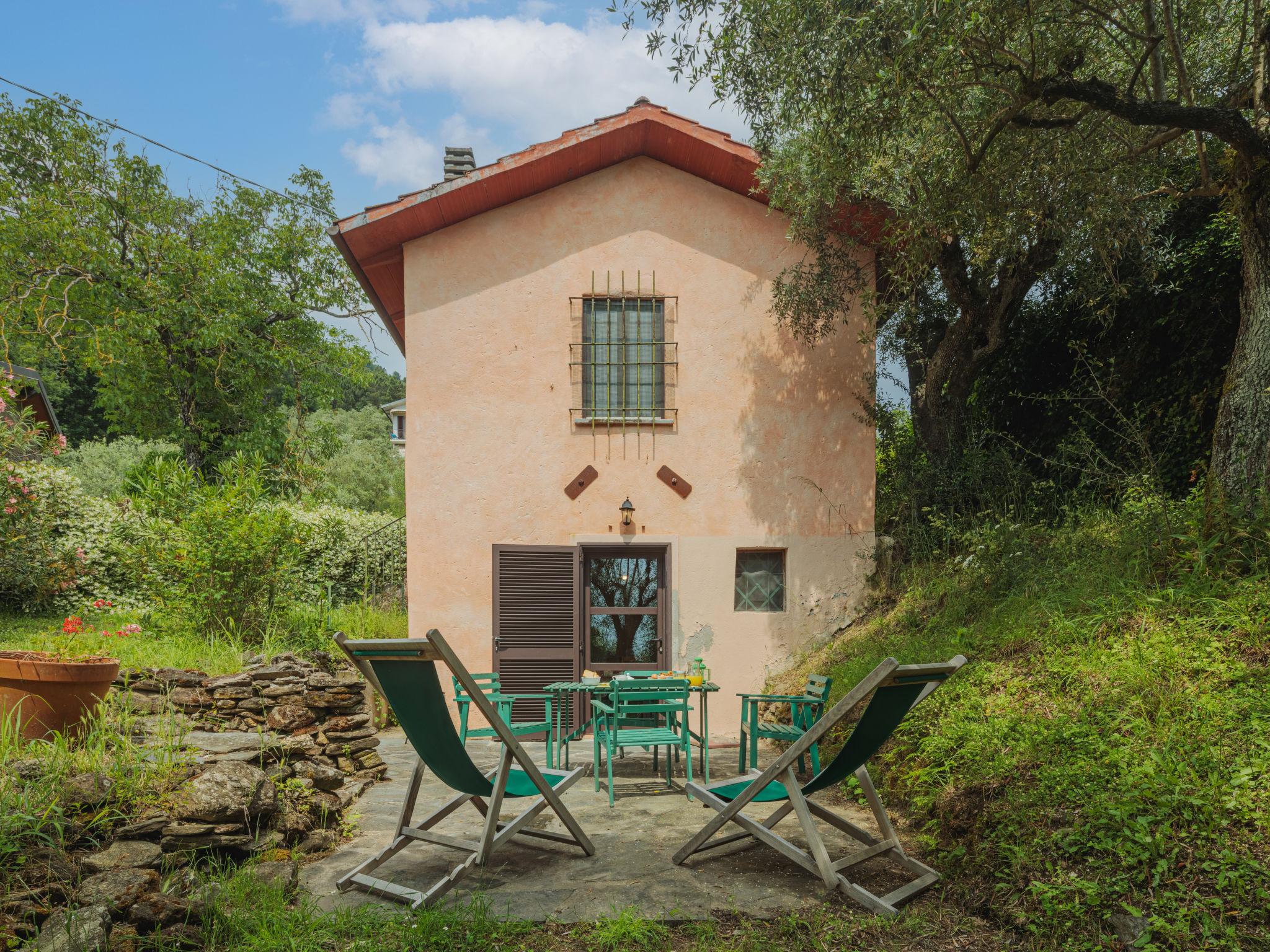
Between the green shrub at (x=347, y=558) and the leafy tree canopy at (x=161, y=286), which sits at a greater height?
the leafy tree canopy at (x=161, y=286)

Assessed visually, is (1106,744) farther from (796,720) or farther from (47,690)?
(47,690)

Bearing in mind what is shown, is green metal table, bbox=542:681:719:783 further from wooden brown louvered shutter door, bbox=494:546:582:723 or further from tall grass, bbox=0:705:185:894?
tall grass, bbox=0:705:185:894

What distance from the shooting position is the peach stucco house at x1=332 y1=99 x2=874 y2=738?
27.0 ft

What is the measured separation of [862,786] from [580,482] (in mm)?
5037

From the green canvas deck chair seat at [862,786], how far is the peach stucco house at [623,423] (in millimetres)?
4402

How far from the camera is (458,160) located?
31.4 ft

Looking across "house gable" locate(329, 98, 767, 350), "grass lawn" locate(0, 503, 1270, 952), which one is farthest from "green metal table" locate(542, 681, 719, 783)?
"house gable" locate(329, 98, 767, 350)

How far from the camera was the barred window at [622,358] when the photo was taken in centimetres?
855

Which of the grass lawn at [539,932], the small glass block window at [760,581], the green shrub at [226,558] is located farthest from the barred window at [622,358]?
the grass lawn at [539,932]

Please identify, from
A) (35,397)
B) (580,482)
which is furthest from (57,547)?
(35,397)

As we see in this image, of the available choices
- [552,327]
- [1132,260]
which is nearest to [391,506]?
[552,327]

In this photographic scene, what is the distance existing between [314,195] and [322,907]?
21222 millimetres

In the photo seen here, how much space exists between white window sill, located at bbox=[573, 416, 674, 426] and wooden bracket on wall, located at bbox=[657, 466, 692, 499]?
485 mm

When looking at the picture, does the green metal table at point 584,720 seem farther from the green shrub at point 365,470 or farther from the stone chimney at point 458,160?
the green shrub at point 365,470
